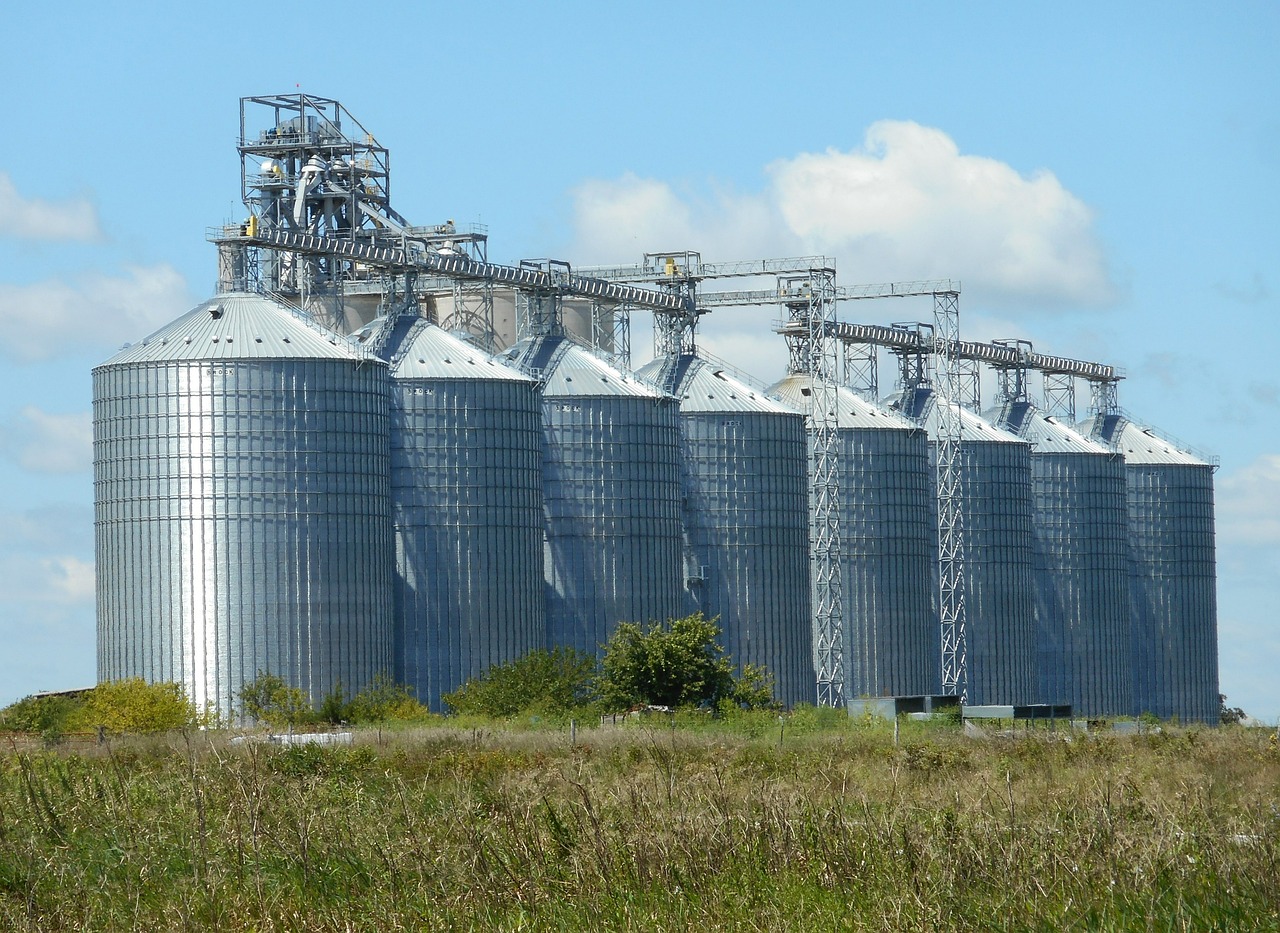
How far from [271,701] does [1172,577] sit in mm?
68334

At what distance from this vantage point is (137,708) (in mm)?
75500

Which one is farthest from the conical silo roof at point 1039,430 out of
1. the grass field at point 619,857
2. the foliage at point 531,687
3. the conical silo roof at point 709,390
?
the grass field at point 619,857

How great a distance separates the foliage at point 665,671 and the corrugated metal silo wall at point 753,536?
15116 millimetres

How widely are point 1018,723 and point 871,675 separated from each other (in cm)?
3350

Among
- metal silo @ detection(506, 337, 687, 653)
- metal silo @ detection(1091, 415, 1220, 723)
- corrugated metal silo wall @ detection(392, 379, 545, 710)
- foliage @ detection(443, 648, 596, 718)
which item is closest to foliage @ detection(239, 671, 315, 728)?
foliage @ detection(443, 648, 596, 718)

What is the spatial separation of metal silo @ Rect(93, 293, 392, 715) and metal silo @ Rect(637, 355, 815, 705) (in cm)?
2028

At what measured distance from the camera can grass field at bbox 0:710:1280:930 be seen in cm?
2667

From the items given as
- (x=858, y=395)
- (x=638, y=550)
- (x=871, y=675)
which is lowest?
(x=871, y=675)

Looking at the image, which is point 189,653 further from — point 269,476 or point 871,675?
point 871,675

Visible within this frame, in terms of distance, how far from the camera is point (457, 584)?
86.5 m

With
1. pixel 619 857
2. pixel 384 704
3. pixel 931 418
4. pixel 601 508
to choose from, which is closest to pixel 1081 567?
pixel 931 418

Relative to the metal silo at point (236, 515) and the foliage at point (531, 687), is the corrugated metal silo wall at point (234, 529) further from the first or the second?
the foliage at point (531, 687)

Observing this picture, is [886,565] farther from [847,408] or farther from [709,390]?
[709,390]

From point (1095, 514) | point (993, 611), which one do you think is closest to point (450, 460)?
point (993, 611)
